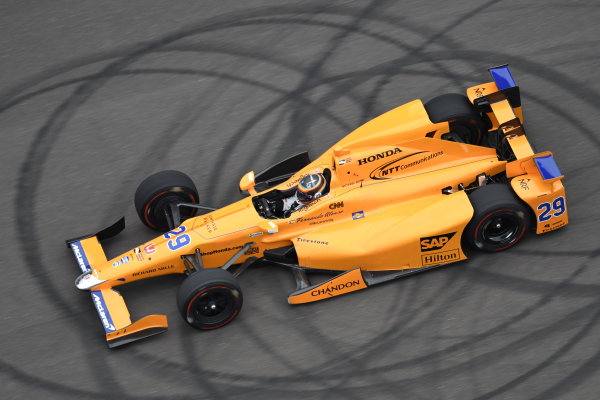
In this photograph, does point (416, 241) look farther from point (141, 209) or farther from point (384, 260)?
point (141, 209)

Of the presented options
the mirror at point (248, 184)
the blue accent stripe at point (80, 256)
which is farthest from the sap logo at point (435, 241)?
the blue accent stripe at point (80, 256)

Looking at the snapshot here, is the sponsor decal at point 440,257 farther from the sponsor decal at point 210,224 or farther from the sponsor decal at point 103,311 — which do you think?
the sponsor decal at point 103,311

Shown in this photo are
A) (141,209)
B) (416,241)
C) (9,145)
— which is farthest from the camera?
(9,145)

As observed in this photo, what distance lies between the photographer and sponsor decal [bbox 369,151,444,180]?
1160cm

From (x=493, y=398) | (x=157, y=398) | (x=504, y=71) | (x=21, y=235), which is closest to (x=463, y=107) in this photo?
(x=504, y=71)

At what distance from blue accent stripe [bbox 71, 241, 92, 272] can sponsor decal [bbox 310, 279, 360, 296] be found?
2.92 meters

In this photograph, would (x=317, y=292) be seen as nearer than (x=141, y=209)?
Yes

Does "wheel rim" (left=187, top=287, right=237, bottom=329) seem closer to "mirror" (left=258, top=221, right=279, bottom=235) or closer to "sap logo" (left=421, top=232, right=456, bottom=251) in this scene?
"mirror" (left=258, top=221, right=279, bottom=235)

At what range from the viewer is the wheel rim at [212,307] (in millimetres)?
10648

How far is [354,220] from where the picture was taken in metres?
11.5

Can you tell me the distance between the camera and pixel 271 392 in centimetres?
1040

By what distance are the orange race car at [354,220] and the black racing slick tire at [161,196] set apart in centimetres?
2

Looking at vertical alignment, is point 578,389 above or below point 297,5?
below

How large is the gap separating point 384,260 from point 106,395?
365cm
